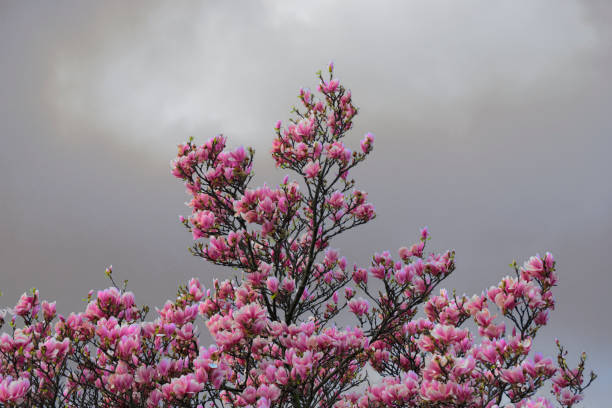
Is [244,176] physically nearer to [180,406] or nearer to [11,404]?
[180,406]

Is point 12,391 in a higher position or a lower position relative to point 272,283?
lower

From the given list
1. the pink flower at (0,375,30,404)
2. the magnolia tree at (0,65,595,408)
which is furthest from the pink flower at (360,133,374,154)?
the pink flower at (0,375,30,404)

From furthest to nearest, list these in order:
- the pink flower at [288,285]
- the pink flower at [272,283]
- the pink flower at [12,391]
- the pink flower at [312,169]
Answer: the pink flower at [312,169]
the pink flower at [288,285]
the pink flower at [272,283]
the pink flower at [12,391]

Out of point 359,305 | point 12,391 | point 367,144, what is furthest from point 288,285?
point 12,391

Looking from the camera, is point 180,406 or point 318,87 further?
point 318,87

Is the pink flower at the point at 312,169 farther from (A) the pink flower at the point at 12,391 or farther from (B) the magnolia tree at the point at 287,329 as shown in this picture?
(A) the pink flower at the point at 12,391

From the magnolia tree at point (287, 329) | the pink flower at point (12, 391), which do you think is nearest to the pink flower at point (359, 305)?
the magnolia tree at point (287, 329)

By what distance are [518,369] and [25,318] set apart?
5771 millimetres

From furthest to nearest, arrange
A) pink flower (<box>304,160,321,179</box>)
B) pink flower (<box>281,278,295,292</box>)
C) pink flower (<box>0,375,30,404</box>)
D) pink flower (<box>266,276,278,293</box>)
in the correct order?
1. pink flower (<box>304,160,321,179</box>)
2. pink flower (<box>281,278,295,292</box>)
3. pink flower (<box>266,276,278,293</box>)
4. pink flower (<box>0,375,30,404</box>)

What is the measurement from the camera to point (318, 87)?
7504 millimetres

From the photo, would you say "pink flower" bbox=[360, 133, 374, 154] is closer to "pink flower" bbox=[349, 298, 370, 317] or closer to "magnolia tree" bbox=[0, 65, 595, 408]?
"magnolia tree" bbox=[0, 65, 595, 408]

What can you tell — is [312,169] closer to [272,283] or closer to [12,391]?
[272,283]

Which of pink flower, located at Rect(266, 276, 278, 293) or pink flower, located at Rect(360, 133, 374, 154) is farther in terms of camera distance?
pink flower, located at Rect(360, 133, 374, 154)

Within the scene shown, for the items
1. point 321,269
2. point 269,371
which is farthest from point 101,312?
point 321,269
